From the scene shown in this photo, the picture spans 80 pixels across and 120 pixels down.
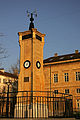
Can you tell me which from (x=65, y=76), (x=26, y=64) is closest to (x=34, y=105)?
(x=26, y=64)

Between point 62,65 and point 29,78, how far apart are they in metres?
21.8

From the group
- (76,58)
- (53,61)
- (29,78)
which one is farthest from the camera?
(53,61)

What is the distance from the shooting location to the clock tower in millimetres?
19938

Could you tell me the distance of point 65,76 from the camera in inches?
1587

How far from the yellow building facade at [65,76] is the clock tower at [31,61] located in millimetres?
18985

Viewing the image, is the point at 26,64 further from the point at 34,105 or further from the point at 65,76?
the point at 65,76

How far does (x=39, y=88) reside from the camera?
65.9 ft

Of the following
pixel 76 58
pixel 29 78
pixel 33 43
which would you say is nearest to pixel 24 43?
pixel 33 43

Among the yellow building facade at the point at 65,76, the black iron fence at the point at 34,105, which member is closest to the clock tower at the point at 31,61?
the black iron fence at the point at 34,105

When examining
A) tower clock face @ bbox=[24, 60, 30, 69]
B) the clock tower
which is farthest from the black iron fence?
tower clock face @ bbox=[24, 60, 30, 69]

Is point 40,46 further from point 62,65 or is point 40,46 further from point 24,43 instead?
point 62,65

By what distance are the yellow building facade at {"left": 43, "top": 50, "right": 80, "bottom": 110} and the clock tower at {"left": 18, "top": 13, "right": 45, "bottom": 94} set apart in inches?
747

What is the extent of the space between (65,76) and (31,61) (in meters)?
21.3

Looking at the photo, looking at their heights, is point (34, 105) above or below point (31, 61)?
below
